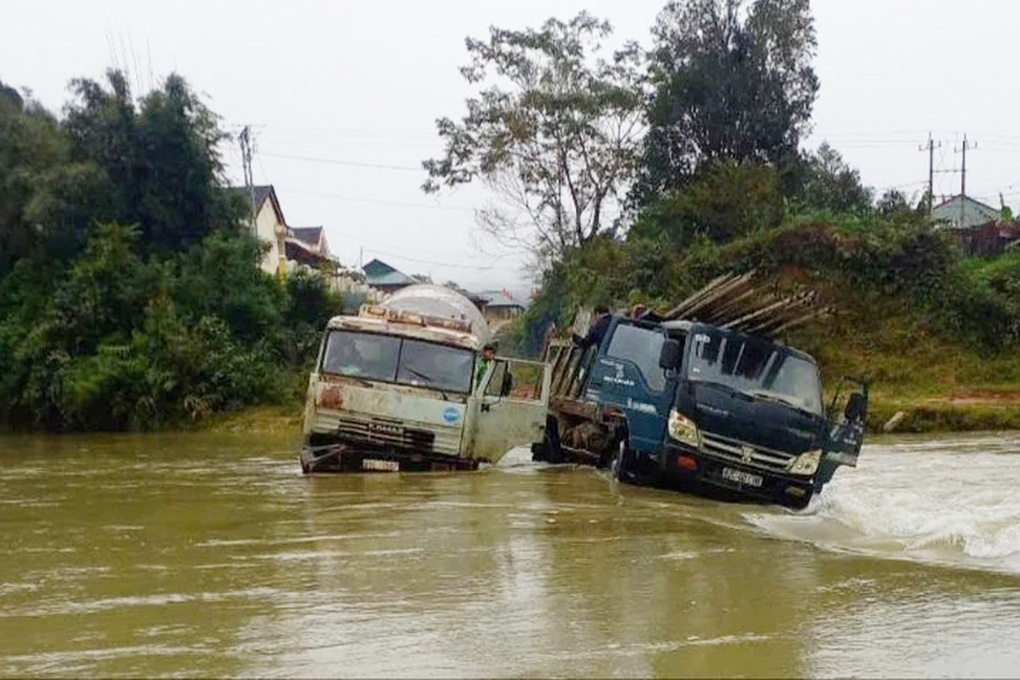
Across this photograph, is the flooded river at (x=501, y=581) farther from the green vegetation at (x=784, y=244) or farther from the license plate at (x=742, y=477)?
the green vegetation at (x=784, y=244)

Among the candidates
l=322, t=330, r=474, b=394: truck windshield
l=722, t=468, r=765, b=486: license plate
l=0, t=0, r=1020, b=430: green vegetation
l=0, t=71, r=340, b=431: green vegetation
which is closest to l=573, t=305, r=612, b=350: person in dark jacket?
l=322, t=330, r=474, b=394: truck windshield

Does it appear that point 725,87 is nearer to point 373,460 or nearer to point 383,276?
point 373,460

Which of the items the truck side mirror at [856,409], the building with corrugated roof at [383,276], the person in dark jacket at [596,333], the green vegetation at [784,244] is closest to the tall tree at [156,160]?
the green vegetation at [784,244]

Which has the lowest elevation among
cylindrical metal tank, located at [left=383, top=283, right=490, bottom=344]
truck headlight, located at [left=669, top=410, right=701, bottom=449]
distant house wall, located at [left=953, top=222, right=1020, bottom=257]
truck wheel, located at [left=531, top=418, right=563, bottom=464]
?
truck wheel, located at [left=531, top=418, right=563, bottom=464]

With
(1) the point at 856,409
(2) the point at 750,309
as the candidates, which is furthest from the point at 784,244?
(1) the point at 856,409

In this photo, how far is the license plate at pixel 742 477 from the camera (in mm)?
11438

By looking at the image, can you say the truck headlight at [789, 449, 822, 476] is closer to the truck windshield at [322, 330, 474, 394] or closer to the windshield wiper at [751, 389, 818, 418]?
the windshield wiper at [751, 389, 818, 418]

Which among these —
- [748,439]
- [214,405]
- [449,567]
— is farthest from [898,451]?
[214,405]

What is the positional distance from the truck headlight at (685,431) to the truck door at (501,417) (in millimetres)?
2552

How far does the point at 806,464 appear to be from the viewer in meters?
11.5

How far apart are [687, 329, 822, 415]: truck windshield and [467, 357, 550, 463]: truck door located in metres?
2.50

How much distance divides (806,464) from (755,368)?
1131 millimetres

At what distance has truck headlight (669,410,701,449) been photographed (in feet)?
37.5

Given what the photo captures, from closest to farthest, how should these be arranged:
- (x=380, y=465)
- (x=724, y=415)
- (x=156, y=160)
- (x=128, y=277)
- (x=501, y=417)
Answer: (x=724, y=415)
(x=380, y=465)
(x=501, y=417)
(x=128, y=277)
(x=156, y=160)
